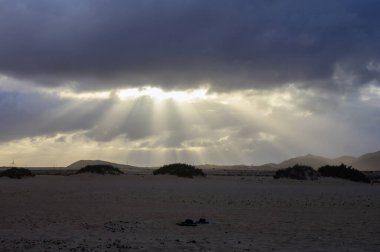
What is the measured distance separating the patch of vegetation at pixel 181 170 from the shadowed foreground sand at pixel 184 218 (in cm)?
1783

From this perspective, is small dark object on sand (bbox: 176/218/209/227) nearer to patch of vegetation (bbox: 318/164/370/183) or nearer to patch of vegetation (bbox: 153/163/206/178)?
patch of vegetation (bbox: 153/163/206/178)

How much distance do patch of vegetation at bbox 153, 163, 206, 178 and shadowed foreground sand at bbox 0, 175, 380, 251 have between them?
17828 millimetres

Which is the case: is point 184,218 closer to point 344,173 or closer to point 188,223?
point 188,223

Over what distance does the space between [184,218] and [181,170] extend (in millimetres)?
31064

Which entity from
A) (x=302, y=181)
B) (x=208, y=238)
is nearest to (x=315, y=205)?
(x=208, y=238)

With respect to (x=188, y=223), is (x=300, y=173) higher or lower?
higher

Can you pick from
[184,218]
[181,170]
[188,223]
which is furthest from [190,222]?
[181,170]

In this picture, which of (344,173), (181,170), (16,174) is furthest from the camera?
(181,170)

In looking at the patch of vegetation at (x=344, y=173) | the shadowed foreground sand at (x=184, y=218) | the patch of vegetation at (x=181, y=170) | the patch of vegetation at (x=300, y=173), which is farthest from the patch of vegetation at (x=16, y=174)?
the patch of vegetation at (x=344, y=173)

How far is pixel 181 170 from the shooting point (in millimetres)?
51250

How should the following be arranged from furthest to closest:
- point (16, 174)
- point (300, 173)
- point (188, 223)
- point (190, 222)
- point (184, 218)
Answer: point (16, 174)
point (300, 173)
point (184, 218)
point (190, 222)
point (188, 223)

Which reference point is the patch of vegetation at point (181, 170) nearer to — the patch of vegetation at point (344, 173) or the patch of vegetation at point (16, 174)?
the patch of vegetation at point (344, 173)

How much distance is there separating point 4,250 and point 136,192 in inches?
745

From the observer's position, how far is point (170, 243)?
14.5 m
